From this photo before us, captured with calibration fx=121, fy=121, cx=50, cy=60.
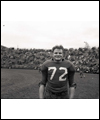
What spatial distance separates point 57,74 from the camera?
206 centimetres

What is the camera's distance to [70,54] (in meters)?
19.9

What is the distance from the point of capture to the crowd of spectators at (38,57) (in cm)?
1694

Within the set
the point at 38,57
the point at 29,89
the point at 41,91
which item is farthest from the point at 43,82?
the point at 38,57

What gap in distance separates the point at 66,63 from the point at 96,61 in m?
15.7

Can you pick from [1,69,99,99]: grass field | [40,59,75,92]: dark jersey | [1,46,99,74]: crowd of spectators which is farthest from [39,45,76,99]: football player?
[1,46,99,74]: crowd of spectators

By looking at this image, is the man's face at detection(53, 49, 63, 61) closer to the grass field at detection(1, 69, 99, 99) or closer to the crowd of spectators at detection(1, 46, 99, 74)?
the grass field at detection(1, 69, 99, 99)

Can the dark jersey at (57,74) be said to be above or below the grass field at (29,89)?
above

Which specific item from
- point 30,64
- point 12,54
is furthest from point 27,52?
point 30,64

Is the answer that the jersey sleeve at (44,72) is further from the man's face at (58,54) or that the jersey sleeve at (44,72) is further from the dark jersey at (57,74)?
the man's face at (58,54)

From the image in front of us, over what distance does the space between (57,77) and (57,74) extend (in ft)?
0.17

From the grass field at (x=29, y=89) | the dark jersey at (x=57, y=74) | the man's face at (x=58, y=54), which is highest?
the man's face at (x=58, y=54)

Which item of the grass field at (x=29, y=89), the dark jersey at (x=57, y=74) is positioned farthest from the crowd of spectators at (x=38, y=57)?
→ the dark jersey at (x=57, y=74)

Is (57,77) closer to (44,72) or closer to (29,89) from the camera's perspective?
(44,72)

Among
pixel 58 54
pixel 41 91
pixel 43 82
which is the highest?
pixel 58 54
